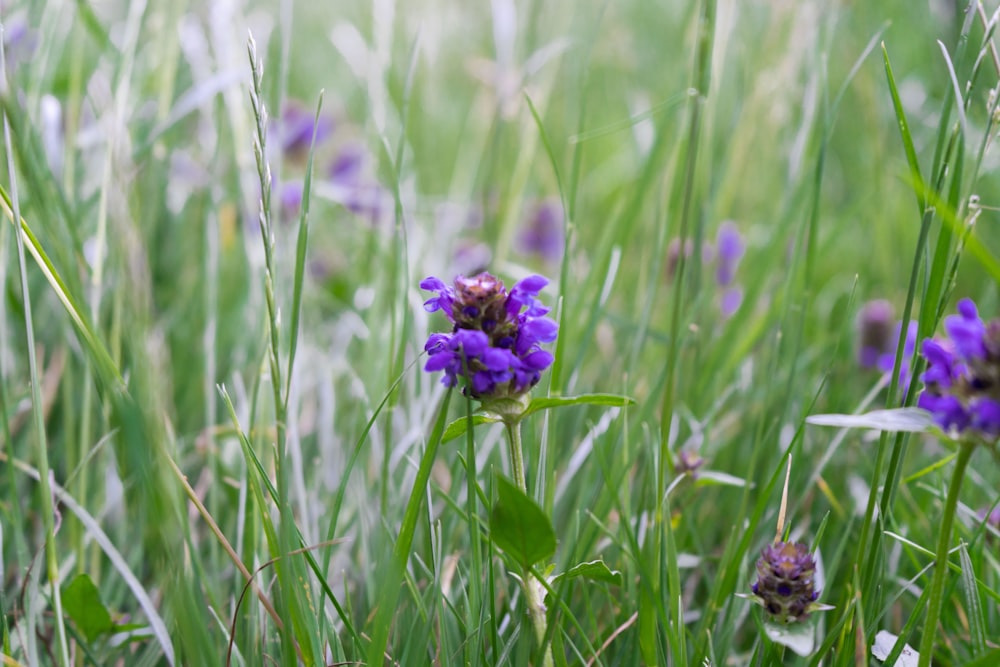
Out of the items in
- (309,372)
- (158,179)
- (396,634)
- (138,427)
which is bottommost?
(396,634)

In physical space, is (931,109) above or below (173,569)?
above

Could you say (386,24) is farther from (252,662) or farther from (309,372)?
(252,662)

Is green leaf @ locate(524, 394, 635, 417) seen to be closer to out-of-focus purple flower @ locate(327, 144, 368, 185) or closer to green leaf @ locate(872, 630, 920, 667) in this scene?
green leaf @ locate(872, 630, 920, 667)

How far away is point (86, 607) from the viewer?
876 mm

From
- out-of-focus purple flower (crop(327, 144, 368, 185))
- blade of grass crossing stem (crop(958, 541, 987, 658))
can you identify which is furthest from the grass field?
out-of-focus purple flower (crop(327, 144, 368, 185))

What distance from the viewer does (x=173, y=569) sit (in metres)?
0.57

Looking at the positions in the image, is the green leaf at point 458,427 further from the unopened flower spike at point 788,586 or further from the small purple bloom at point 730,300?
the small purple bloom at point 730,300

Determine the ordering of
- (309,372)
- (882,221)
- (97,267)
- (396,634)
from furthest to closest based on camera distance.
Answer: (882,221), (309,372), (97,267), (396,634)

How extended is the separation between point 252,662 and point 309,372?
795 mm

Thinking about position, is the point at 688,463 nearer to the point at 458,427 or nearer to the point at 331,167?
the point at 458,427

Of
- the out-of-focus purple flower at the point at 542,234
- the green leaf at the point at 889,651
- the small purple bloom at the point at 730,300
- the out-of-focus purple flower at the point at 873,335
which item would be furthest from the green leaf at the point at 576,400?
the out-of-focus purple flower at the point at 542,234

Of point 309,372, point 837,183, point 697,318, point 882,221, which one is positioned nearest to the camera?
point 697,318

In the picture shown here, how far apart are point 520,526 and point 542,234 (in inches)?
66.8

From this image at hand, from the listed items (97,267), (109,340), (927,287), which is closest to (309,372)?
(109,340)
